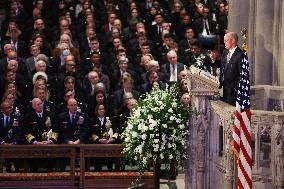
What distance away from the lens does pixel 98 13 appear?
19172 millimetres

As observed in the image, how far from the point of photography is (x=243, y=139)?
28.2 ft

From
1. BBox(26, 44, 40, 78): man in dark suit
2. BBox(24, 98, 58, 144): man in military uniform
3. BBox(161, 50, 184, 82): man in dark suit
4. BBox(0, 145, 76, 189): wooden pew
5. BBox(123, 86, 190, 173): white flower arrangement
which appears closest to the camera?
BBox(123, 86, 190, 173): white flower arrangement

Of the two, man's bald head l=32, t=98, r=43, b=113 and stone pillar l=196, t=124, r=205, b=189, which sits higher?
man's bald head l=32, t=98, r=43, b=113

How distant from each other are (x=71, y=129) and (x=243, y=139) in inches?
190

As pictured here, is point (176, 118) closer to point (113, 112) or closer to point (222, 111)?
point (222, 111)

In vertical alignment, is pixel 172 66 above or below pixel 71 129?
above

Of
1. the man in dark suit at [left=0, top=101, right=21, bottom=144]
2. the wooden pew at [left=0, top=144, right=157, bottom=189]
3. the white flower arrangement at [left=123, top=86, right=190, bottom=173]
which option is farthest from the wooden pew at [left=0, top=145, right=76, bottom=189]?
the white flower arrangement at [left=123, top=86, right=190, bottom=173]

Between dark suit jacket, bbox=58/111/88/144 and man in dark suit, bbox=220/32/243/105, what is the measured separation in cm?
288

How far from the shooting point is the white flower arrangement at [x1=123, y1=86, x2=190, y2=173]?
36.1 ft

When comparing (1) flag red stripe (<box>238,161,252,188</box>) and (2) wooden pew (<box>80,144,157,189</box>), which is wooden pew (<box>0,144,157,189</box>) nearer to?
(2) wooden pew (<box>80,144,157,189</box>)

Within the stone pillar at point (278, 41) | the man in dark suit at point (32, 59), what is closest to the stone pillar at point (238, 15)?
the stone pillar at point (278, 41)

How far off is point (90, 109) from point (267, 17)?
137 inches

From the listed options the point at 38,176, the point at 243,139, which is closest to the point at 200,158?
the point at 243,139

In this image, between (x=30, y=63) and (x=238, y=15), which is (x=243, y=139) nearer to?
(x=238, y=15)
